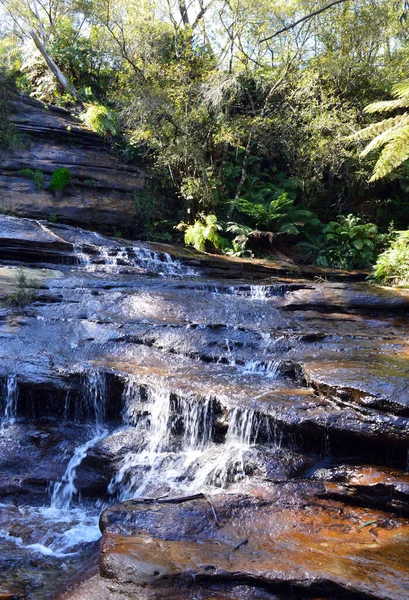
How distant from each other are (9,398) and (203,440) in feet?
8.55

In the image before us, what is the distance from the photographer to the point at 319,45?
16328mm

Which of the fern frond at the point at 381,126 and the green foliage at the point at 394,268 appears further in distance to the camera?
the fern frond at the point at 381,126

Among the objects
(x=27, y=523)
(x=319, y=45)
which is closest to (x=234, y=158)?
(x=319, y=45)

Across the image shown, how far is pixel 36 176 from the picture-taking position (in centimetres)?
1456

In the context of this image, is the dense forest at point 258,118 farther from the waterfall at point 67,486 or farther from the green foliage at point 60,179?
the waterfall at point 67,486

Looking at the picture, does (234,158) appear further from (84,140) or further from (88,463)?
(88,463)

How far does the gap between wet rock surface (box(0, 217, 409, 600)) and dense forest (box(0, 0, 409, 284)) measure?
246 inches

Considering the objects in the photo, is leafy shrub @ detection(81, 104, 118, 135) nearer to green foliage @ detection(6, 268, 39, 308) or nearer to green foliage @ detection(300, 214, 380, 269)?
green foliage @ detection(300, 214, 380, 269)

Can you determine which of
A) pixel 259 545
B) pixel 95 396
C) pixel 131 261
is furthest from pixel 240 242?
pixel 259 545

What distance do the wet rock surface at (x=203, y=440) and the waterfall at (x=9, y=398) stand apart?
0.8 inches

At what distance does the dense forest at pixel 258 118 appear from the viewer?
47.5 feet

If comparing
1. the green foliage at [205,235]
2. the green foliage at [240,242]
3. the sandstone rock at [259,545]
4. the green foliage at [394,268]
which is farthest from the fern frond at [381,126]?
the sandstone rock at [259,545]

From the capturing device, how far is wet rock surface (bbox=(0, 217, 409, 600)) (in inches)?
141

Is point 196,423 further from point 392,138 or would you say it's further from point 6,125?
point 6,125
